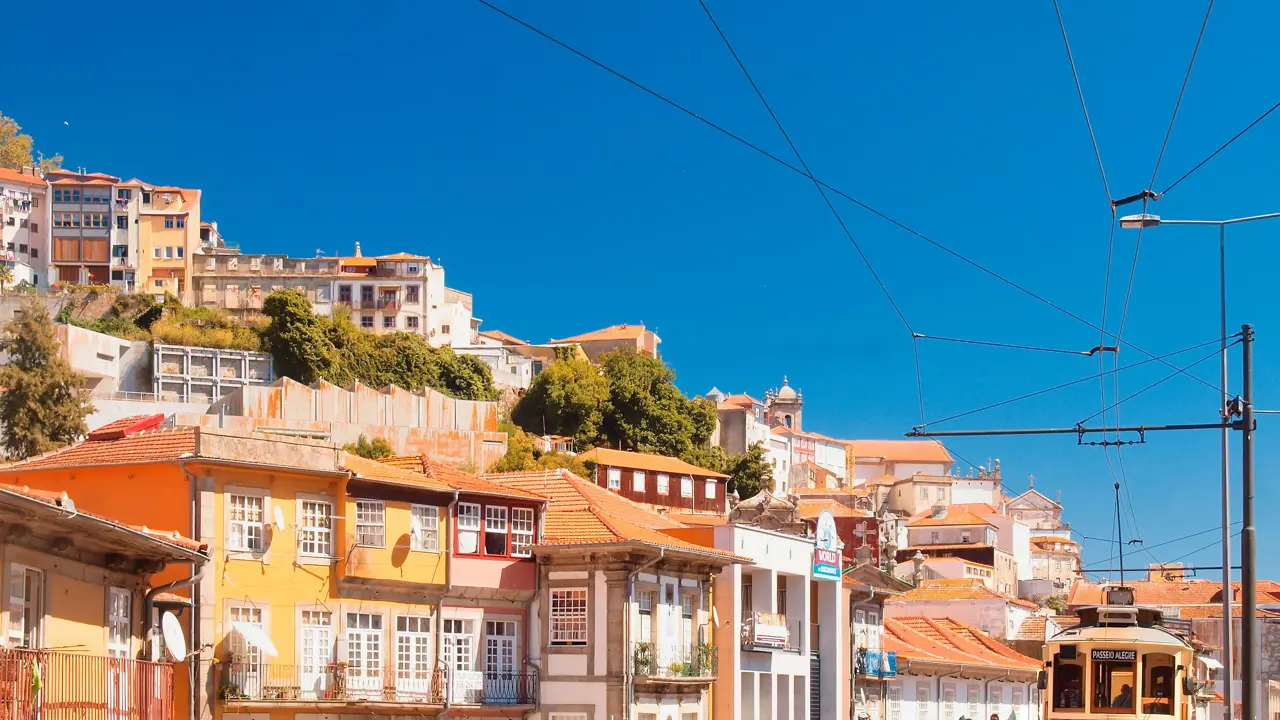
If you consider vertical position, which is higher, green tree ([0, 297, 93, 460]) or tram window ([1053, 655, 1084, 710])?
green tree ([0, 297, 93, 460])

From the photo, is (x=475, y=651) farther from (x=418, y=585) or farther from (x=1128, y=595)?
(x=1128, y=595)

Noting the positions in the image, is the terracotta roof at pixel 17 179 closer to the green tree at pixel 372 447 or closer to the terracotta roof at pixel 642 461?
the terracotta roof at pixel 642 461

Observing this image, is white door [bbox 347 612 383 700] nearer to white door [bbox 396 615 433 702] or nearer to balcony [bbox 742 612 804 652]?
white door [bbox 396 615 433 702]

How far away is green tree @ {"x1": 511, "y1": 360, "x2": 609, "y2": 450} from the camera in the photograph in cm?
10375

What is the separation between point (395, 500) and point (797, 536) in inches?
613

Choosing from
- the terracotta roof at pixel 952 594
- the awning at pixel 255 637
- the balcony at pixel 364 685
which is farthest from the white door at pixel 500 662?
the terracotta roof at pixel 952 594

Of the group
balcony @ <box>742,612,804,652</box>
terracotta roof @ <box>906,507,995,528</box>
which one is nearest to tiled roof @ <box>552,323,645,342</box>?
terracotta roof @ <box>906,507,995,528</box>

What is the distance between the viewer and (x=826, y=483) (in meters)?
158

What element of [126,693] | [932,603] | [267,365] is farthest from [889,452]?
A: [126,693]

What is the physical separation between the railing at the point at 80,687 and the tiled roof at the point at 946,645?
33790mm

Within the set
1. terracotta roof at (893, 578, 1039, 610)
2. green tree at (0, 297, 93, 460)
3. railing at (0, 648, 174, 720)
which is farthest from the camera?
green tree at (0, 297, 93, 460)

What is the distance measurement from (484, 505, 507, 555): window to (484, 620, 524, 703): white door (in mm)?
1609

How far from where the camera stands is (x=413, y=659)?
3778 centimetres

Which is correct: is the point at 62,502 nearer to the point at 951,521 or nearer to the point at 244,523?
the point at 244,523
